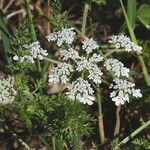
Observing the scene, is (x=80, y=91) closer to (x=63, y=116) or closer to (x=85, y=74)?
(x=85, y=74)

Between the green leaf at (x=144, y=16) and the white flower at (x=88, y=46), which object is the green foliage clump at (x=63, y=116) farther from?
the green leaf at (x=144, y=16)

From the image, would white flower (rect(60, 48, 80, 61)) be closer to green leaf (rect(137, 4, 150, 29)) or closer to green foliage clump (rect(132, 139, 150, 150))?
green foliage clump (rect(132, 139, 150, 150))

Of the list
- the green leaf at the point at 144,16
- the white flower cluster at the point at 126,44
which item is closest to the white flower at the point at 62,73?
the white flower cluster at the point at 126,44

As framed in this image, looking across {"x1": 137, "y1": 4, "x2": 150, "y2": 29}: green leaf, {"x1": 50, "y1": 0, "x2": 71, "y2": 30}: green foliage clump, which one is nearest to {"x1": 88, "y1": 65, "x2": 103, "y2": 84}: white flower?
{"x1": 50, "y1": 0, "x2": 71, "y2": 30}: green foliage clump

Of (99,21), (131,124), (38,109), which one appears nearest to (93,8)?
(99,21)

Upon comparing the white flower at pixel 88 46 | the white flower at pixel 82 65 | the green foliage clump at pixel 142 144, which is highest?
the white flower at pixel 88 46

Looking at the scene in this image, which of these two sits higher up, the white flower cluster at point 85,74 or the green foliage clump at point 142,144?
the white flower cluster at point 85,74

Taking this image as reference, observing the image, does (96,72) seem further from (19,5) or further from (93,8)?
(19,5)

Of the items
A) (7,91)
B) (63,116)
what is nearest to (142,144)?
(63,116)
